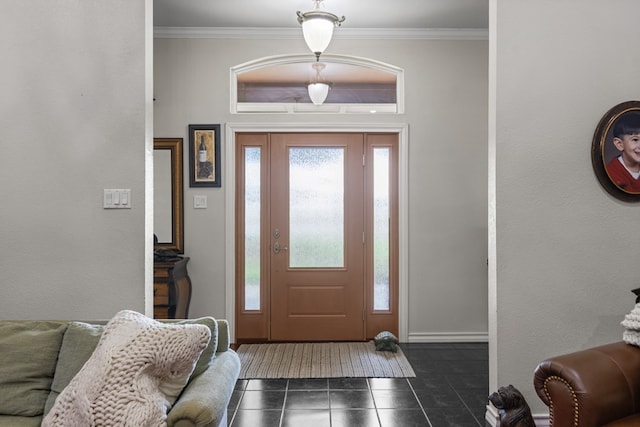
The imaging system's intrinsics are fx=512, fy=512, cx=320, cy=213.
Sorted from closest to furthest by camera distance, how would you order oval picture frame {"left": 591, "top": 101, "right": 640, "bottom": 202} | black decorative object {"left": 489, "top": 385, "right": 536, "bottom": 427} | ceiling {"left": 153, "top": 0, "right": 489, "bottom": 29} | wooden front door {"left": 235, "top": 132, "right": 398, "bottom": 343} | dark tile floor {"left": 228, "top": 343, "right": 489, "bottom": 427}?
black decorative object {"left": 489, "top": 385, "right": 536, "bottom": 427} → oval picture frame {"left": 591, "top": 101, "right": 640, "bottom": 202} → dark tile floor {"left": 228, "top": 343, "right": 489, "bottom": 427} → ceiling {"left": 153, "top": 0, "right": 489, "bottom": 29} → wooden front door {"left": 235, "top": 132, "right": 398, "bottom": 343}

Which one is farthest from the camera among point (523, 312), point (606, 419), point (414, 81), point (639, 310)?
point (414, 81)

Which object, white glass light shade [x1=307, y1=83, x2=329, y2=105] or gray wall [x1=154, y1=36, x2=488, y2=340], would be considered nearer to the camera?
white glass light shade [x1=307, y1=83, x2=329, y2=105]

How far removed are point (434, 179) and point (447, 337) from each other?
4.83 ft

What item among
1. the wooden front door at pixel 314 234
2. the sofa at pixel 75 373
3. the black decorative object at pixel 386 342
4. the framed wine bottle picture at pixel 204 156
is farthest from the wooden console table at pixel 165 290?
the sofa at pixel 75 373

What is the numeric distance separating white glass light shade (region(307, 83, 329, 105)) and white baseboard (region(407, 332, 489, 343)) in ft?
7.53

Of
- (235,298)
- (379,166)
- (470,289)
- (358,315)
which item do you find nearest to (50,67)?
(235,298)

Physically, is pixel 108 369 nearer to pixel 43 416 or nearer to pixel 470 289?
pixel 43 416

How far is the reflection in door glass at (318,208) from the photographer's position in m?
4.82

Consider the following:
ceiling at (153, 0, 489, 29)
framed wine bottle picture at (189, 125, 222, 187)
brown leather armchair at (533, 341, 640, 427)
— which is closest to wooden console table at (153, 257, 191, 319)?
framed wine bottle picture at (189, 125, 222, 187)

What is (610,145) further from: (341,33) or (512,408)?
(341,33)

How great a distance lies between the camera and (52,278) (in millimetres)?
2848

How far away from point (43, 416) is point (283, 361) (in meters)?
2.38

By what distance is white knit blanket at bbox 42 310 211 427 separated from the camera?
1657mm

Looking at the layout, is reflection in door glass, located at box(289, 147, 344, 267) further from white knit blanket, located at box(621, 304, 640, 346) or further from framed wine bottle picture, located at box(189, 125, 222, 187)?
white knit blanket, located at box(621, 304, 640, 346)
